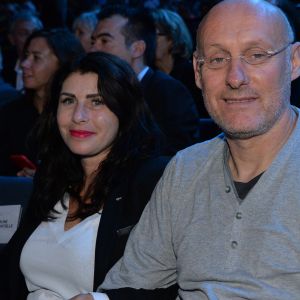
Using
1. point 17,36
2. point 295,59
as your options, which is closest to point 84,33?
point 17,36

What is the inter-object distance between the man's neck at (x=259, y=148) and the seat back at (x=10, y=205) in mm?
1325

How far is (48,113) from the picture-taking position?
2990 mm

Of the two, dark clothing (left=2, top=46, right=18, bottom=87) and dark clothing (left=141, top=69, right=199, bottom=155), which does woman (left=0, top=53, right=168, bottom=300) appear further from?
dark clothing (left=2, top=46, right=18, bottom=87)

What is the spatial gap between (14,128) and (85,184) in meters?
1.60

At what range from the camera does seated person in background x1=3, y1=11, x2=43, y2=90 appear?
6633mm

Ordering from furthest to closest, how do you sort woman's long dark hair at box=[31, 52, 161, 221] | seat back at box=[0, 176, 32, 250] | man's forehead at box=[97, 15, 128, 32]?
1. man's forehead at box=[97, 15, 128, 32]
2. seat back at box=[0, 176, 32, 250]
3. woman's long dark hair at box=[31, 52, 161, 221]

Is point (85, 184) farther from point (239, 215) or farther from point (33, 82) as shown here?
point (33, 82)

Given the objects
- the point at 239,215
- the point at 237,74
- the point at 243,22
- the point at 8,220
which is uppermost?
the point at 243,22

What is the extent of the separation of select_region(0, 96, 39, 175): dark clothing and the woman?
1232 millimetres

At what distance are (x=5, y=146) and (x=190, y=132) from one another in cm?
124

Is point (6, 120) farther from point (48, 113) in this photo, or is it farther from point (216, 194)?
point (216, 194)

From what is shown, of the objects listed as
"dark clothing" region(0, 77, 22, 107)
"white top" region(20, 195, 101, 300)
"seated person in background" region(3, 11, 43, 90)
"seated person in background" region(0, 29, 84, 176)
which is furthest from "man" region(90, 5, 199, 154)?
"seated person in background" region(3, 11, 43, 90)

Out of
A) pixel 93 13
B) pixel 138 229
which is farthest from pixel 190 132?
pixel 93 13

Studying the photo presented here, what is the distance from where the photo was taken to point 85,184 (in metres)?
2.80
